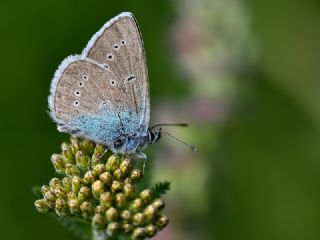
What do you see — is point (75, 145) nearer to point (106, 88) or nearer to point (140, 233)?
point (106, 88)

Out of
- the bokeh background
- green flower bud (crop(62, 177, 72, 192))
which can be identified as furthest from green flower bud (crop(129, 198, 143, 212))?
the bokeh background

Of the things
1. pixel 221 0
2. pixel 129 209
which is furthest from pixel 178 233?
pixel 221 0

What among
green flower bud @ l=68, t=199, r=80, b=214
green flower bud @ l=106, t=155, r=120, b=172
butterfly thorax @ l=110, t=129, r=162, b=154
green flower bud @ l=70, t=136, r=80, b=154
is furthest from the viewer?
butterfly thorax @ l=110, t=129, r=162, b=154

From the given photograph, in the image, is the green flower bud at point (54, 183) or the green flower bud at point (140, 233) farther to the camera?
the green flower bud at point (54, 183)

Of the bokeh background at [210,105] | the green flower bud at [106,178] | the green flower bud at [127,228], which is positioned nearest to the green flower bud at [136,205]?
the green flower bud at [127,228]

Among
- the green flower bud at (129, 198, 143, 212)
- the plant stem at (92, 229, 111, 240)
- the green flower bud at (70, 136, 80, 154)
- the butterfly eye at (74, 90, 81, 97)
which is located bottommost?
the plant stem at (92, 229, 111, 240)

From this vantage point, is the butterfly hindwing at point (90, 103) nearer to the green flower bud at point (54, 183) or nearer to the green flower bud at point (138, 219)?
the green flower bud at point (54, 183)

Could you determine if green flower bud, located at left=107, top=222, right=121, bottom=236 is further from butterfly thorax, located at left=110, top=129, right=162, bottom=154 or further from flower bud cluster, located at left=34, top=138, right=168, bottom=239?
butterfly thorax, located at left=110, top=129, right=162, bottom=154

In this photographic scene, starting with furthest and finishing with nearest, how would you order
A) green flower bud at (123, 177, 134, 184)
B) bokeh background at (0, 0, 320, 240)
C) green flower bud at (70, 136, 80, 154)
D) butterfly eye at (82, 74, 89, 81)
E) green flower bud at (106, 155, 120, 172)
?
bokeh background at (0, 0, 320, 240), butterfly eye at (82, 74, 89, 81), green flower bud at (70, 136, 80, 154), green flower bud at (106, 155, 120, 172), green flower bud at (123, 177, 134, 184)
